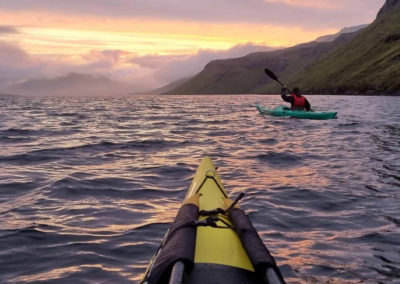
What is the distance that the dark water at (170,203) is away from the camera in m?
5.29

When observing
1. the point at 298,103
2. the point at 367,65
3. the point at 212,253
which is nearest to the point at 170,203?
the point at 212,253

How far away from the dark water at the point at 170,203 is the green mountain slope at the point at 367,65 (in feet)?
275

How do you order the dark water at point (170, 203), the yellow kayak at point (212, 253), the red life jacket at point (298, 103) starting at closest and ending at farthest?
1. the yellow kayak at point (212, 253)
2. the dark water at point (170, 203)
3. the red life jacket at point (298, 103)

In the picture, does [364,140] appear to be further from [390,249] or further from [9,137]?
[9,137]

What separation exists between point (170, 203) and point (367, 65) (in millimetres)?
126810

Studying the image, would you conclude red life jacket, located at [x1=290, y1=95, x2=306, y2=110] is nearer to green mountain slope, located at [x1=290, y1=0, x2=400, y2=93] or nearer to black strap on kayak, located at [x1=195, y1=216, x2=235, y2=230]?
black strap on kayak, located at [x1=195, y1=216, x2=235, y2=230]

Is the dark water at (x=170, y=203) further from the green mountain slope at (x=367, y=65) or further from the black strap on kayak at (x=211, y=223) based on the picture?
the green mountain slope at (x=367, y=65)

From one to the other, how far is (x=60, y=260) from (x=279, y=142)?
12.4 m

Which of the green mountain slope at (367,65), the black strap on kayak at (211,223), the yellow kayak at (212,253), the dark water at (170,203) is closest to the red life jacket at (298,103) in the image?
the dark water at (170,203)

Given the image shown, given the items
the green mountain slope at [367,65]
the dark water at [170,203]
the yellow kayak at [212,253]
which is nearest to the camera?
the yellow kayak at [212,253]

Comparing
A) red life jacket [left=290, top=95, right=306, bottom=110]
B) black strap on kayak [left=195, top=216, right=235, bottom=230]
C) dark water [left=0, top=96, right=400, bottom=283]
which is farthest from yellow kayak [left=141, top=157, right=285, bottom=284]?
red life jacket [left=290, top=95, right=306, bottom=110]

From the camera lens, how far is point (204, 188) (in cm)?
604

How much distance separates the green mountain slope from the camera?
327ft

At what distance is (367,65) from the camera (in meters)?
121
